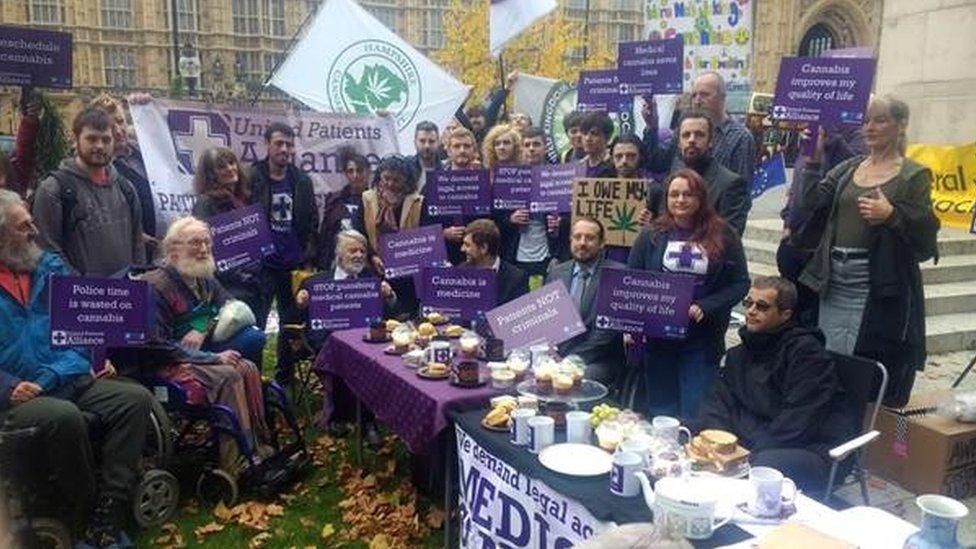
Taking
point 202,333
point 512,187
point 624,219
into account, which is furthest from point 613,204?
point 202,333

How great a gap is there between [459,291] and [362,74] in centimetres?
465

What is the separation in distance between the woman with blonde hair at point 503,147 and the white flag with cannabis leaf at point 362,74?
2.43 meters

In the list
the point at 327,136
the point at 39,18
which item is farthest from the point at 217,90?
the point at 327,136

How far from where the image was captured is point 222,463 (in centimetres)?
457

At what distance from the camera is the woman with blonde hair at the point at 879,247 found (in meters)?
4.17

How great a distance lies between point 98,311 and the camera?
3766 mm

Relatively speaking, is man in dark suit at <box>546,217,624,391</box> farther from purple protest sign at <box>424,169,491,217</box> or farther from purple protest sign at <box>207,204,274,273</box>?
purple protest sign at <box>207,204,274,273</box>

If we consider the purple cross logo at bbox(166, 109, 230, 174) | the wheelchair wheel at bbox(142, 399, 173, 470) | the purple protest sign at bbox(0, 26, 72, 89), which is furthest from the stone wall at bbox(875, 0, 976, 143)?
the purple protest sign at bbox(0, 26, 72, 89)

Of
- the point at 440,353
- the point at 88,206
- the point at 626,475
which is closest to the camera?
the point at 626,475

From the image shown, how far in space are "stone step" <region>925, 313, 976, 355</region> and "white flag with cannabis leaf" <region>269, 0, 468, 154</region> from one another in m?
5.37

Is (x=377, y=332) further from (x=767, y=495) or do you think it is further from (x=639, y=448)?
(x=767, y=495)

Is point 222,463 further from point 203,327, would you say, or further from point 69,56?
point 69,56

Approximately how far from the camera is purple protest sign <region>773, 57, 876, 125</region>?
171 inches

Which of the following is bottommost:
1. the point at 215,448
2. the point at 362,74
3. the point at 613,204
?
the point at 215,448
